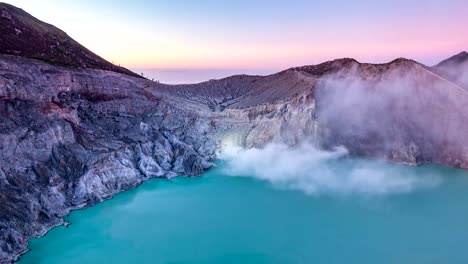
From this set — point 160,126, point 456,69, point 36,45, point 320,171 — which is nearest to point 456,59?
point 456,69

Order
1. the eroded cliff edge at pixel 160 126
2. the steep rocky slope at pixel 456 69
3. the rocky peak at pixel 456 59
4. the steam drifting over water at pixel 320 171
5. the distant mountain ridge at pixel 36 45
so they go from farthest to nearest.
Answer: the rocky peak at pixel 456 59, the steep rocky slope at pixel 456 69, the distant mountain ridge at pixel 36 45, the steam drifting over water at pixel 320 171, the eroded cliff edge at pixel 160 126

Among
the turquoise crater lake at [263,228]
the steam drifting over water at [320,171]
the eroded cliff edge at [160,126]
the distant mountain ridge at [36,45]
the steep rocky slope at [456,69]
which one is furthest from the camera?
the steep rocky slope at [456,69]

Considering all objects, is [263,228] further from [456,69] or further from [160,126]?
[456,69]

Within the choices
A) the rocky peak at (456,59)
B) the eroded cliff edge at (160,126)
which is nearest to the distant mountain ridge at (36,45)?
the eroded cliff edge at (160,126)

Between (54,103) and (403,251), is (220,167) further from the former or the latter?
(403,251)

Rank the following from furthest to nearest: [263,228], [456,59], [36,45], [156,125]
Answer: [456,59] < [156,125] < [36,45] < [263,228]

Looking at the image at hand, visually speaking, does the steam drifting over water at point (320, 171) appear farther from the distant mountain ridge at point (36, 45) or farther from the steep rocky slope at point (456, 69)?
the distant mountain ridge at point (36, 45)

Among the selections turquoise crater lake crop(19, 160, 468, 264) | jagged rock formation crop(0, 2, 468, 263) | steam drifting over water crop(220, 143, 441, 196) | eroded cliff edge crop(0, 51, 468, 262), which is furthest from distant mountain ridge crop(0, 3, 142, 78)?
steam drifting over water crop(220, 143, 441, 196)
